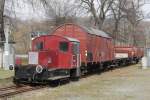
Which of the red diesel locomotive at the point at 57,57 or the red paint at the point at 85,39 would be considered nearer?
the red diesel locomotive at the point at 57,57

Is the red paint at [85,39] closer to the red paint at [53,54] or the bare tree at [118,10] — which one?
the red paint at [53,54]

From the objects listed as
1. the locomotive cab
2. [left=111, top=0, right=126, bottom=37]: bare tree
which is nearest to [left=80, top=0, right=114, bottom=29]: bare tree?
[left=111, top=0, right=126, bottom=37]: bare tree

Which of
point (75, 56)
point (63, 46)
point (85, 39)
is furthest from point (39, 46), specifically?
point (85, 39)

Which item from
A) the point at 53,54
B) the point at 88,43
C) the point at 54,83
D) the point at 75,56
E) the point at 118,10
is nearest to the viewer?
the point at 54,83

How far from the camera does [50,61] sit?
22.8 metres

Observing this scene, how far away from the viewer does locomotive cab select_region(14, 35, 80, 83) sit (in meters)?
21.7

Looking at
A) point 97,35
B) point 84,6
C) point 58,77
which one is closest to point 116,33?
point 84,6

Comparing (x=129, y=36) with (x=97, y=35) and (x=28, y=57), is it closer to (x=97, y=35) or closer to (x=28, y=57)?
(x=97, y=35)

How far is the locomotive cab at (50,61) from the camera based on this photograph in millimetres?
21734

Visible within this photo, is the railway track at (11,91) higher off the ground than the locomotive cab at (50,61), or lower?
lower

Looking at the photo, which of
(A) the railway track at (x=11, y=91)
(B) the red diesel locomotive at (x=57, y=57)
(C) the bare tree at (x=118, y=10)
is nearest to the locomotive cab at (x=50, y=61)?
(B) the red diesel locomotive at (x=57, y=57)

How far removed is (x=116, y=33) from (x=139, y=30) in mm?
23132

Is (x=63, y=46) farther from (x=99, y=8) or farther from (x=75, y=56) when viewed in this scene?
(x=99, y=8)

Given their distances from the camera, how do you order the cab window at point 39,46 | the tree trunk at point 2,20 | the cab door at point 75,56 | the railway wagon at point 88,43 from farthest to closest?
the tree trunk at point 2,20
the railway wagon at point 88,43
the cab door at point 75,56
the cab window at point 39,46
